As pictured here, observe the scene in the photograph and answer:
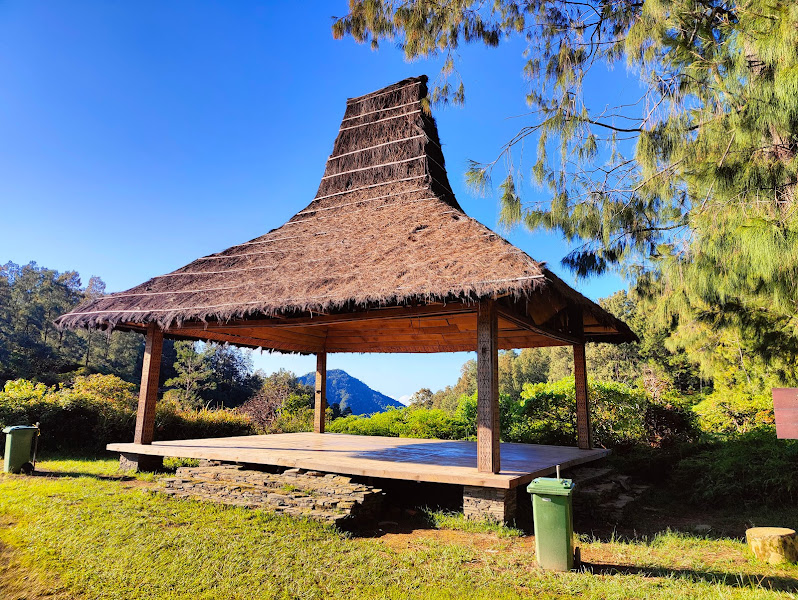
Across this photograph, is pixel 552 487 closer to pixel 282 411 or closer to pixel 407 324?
pixel 407 324

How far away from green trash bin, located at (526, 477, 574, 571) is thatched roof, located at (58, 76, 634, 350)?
6.19 feet

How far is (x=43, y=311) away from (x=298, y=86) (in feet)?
156

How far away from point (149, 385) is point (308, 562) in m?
5.33

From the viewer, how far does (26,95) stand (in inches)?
468

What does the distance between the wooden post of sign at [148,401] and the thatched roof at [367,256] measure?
1.47ft

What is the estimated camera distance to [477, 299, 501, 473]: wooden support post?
536 centimetres

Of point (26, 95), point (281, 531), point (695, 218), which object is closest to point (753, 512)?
point (695, 218)

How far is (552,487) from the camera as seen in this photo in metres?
3.92

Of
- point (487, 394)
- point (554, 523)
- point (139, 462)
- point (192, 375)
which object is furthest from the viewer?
point (192, 375)

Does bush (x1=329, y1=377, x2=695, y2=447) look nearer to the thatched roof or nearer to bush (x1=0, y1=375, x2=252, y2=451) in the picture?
the thatched roof

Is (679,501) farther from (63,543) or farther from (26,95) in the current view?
(26,95)

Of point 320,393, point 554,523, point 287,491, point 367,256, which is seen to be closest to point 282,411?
point 320,393

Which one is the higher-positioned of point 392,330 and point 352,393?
point 392,330

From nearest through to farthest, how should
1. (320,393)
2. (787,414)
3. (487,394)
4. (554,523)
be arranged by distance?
(787,414)
(554,523)
(487,394)
(320,393)
